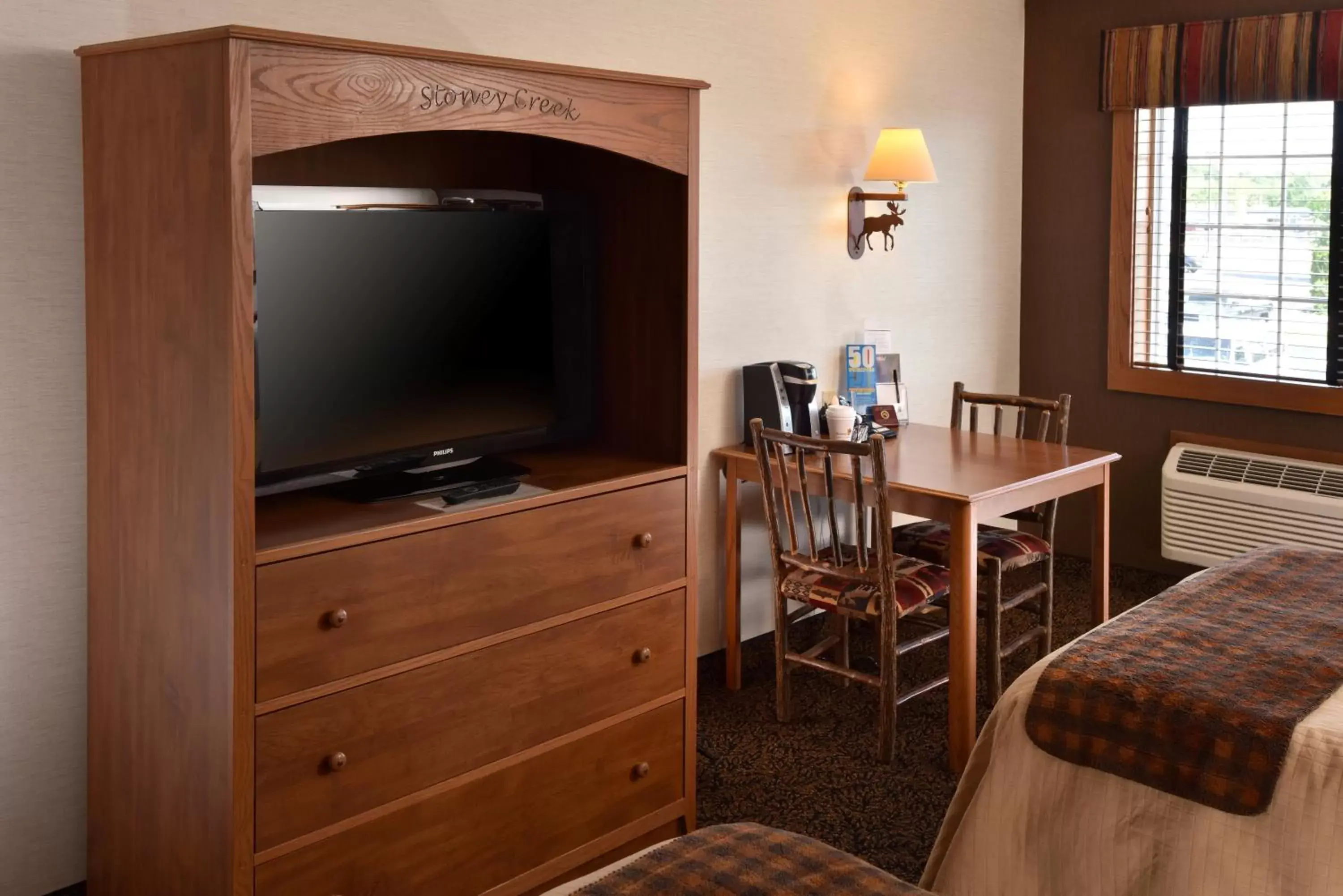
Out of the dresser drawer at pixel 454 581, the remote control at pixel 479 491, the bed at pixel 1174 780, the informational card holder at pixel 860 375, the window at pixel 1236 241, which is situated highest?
the window at pixel 1236 241

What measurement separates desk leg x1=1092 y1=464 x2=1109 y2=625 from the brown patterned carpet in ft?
0.96

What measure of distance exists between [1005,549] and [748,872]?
2.17 meters

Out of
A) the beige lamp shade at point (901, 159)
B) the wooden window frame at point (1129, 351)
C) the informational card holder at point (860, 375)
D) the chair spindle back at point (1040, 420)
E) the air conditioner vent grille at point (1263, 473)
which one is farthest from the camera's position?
the wooden window frame at point (1129, 351)

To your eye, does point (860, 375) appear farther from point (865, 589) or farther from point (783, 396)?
point (865, 589)

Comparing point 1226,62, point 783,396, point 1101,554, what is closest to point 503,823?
point 783,396

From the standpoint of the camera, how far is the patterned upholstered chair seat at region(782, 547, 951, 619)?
334 cm

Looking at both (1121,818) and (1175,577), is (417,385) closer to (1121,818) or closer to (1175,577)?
(1121,818)

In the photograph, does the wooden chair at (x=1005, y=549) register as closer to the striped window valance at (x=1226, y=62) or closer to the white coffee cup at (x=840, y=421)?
the white coffee cup at (x=840, y=421)

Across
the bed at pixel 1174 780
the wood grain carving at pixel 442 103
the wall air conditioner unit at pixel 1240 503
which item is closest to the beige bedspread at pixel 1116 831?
the bed at pixel 1174 780

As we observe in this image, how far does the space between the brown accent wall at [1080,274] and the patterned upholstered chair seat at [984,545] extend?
1.29 metres

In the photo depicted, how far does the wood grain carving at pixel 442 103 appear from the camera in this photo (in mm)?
2023

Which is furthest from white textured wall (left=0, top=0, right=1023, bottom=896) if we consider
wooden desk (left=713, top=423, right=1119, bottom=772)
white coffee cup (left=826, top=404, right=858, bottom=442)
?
white coffee cup (left=826, top=404, right=858, bottom=442)

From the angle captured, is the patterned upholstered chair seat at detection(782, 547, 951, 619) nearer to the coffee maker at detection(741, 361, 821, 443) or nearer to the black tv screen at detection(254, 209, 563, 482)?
the coffee maker at detection(741, 361, 821, 443)

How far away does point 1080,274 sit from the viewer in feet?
16.4
